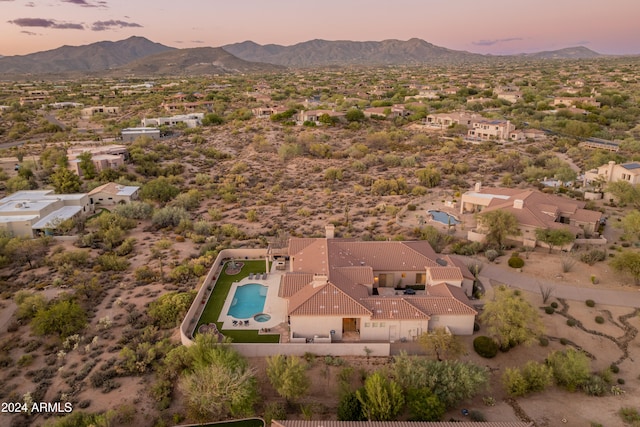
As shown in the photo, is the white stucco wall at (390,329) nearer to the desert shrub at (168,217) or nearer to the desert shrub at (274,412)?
the desert shrub at (274,412)

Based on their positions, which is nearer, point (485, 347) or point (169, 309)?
point (485, 347)

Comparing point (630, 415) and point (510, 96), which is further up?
point (510, 96)

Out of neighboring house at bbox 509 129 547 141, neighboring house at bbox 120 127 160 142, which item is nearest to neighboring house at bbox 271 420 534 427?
neighboring house at bbox 509 129 547 141

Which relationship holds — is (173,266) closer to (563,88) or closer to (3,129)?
(3,129)

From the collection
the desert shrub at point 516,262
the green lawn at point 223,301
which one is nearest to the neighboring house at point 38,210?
the green lawn at point 223,301

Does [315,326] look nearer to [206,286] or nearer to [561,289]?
[206,286]

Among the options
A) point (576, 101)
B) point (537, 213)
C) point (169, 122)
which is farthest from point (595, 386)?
point (576, 101)
